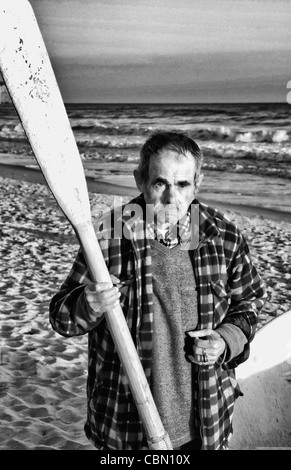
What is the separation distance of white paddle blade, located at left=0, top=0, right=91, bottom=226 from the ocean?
23.9 ft

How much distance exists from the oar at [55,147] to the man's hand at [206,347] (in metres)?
0.11

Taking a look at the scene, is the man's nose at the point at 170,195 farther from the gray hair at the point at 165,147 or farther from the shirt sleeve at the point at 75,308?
the shirt sleeve at the point at 75,308

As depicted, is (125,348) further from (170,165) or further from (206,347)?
(170,165)

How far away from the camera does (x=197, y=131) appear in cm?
1048

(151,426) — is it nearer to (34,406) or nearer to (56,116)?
(56,116)

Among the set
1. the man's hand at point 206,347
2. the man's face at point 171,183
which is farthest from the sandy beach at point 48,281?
the man's face at point 171,183

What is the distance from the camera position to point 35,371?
2.75m

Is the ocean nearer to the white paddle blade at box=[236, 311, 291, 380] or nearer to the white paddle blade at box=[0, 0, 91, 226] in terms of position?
the white paddle blade at box=[236, 311, 291, 380]

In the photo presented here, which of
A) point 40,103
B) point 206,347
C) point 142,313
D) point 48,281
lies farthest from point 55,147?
point 48,281

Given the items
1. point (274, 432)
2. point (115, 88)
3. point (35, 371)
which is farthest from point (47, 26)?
point (274, 432)

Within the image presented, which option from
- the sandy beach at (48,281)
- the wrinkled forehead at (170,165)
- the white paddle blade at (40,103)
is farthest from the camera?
the sandy beach at (48,281)

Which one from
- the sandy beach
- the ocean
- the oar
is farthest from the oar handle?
the ocean

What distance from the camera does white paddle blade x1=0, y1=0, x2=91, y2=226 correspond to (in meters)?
0.98

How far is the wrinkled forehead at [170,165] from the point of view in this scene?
108 centimetres
